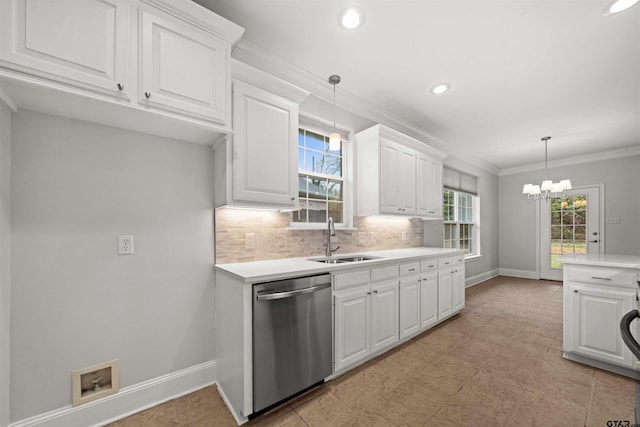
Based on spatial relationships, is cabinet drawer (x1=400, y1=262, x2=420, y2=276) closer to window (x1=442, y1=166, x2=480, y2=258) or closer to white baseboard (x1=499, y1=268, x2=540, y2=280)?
window (x1=442, y1=166, x2=480, y2=258)

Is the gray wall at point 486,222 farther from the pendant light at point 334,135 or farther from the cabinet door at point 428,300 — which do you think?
the pendant light at point 334,135

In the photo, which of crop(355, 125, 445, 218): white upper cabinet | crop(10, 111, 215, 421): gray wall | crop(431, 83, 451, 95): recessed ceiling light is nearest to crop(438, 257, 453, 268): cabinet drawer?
crop(355, 125, 445, 218): white upper cabinet

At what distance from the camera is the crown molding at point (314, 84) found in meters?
2.32

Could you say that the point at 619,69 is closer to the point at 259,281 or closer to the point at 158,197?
the point at 259,281

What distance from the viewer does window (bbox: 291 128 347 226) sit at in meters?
2.82

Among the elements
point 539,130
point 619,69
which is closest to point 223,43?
point 619,69

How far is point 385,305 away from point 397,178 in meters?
1.59

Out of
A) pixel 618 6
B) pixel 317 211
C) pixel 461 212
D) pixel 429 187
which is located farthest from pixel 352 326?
pixel 461 212

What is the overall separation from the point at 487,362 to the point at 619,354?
3.25ft

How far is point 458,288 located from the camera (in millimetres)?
3629

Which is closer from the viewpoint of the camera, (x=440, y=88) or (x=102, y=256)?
(x=102, y=256)

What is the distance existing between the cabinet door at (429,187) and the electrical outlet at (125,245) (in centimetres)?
320

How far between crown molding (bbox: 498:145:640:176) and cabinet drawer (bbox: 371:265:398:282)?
580 centimetres

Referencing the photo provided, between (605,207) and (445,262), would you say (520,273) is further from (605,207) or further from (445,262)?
(445,262)
